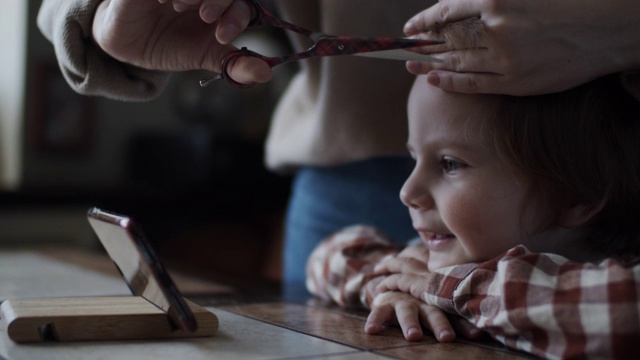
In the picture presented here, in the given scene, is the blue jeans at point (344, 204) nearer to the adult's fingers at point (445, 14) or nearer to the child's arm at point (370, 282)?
the child's arm at point (370, 282)

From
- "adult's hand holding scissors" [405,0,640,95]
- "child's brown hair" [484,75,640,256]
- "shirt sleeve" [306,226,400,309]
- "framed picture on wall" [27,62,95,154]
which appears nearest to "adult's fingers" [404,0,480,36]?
"adult's hand holding scissors" [405,0,640,95]

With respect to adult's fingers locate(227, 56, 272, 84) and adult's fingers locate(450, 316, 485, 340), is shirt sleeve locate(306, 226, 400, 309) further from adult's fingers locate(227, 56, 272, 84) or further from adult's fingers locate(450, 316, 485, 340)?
adult's fingers locate(227, 56, 272, 84)

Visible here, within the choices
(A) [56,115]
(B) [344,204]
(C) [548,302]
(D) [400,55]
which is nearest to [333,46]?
(D) [400,55]

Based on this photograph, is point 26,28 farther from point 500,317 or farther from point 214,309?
point 500,317

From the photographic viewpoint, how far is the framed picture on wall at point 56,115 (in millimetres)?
2773

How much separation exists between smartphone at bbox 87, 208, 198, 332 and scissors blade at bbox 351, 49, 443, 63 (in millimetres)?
294

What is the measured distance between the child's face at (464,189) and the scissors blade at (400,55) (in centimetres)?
8

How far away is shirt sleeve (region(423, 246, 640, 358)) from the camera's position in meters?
Answer: 0.71

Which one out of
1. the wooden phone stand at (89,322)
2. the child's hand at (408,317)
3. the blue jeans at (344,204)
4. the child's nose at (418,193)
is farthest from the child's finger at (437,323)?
the blue jeans at (344,204)

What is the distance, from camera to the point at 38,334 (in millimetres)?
791

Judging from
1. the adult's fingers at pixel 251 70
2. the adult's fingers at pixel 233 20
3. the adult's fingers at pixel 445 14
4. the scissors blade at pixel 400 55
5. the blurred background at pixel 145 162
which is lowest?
the blurred background at pixel 145 162

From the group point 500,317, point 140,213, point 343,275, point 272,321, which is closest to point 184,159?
point 140,213

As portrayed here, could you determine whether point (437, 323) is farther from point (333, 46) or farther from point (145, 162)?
point (145, 162)

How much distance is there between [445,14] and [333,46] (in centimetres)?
14
